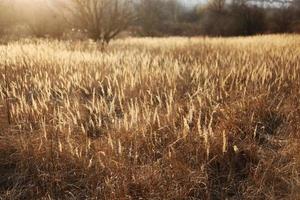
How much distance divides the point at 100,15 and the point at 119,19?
0.97 m

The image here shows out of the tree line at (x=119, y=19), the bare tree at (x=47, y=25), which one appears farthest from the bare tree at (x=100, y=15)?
the bare tree at (x=47, y=25)

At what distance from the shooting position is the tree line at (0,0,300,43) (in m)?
11.5

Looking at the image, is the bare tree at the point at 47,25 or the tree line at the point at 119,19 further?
the bare tree at the point at 47,25

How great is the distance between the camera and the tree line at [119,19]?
11531 millimetres

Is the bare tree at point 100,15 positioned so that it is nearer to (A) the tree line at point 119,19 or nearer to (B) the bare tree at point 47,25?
(A) the tree line at point 119,19

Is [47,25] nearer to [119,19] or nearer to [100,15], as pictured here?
[119,19]

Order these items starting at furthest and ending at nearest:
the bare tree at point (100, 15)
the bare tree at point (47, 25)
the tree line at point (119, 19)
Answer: the bare tree at point (47, 25), the tree line at point (119, 19), the bare tree at point (100, 15)

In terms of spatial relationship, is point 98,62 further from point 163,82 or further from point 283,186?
point 283,186

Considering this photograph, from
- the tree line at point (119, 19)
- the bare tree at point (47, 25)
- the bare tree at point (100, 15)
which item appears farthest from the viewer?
the bare tree at point (47, 25)

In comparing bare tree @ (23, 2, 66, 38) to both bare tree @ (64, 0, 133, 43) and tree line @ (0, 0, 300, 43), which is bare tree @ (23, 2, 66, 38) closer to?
tree line @ (0, 0, 300, 43)

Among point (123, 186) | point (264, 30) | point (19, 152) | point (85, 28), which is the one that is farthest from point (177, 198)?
point (264, 30)

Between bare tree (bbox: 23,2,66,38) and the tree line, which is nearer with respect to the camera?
the tree line

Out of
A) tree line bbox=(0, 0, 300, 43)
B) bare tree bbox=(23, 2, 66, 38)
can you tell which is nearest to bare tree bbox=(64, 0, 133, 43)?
tree line bbox=(0, 0, 300, 43)

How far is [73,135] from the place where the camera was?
2740mm
